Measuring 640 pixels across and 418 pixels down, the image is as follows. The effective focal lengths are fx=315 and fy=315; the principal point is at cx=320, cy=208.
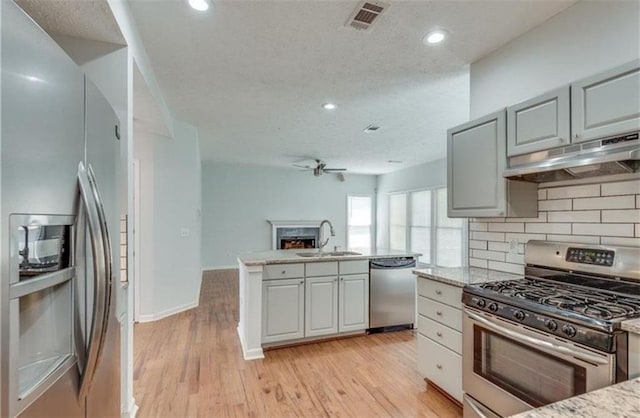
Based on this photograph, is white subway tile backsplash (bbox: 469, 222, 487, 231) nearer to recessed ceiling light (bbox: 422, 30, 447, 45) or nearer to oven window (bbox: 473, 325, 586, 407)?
oven window (bbox: 473, 325, 586, 407)

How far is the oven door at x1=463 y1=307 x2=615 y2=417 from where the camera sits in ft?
4.48

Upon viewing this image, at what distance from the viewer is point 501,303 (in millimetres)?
1743

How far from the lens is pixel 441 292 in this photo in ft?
7.58

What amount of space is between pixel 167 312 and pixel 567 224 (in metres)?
4.38

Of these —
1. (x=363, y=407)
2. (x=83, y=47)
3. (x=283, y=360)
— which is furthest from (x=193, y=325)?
(x=83, y=47)

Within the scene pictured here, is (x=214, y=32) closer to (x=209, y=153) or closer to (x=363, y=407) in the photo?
(x=363, y=407)

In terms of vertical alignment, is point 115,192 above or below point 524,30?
Answer: below

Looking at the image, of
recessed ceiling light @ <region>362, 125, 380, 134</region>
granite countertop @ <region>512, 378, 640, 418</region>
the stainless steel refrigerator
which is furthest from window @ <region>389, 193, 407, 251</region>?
the stainless steel refrigerator

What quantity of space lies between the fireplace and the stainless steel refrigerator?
7.05m

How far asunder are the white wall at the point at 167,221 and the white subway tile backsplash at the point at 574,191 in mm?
4184

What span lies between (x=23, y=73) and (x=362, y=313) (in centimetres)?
338

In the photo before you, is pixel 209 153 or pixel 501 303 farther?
pixel 209 153

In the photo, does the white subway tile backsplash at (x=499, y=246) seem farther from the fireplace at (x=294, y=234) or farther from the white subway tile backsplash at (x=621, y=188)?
the fireplace at (x=294, y=234)

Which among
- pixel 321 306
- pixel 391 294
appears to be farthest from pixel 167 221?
pixel 391 294
